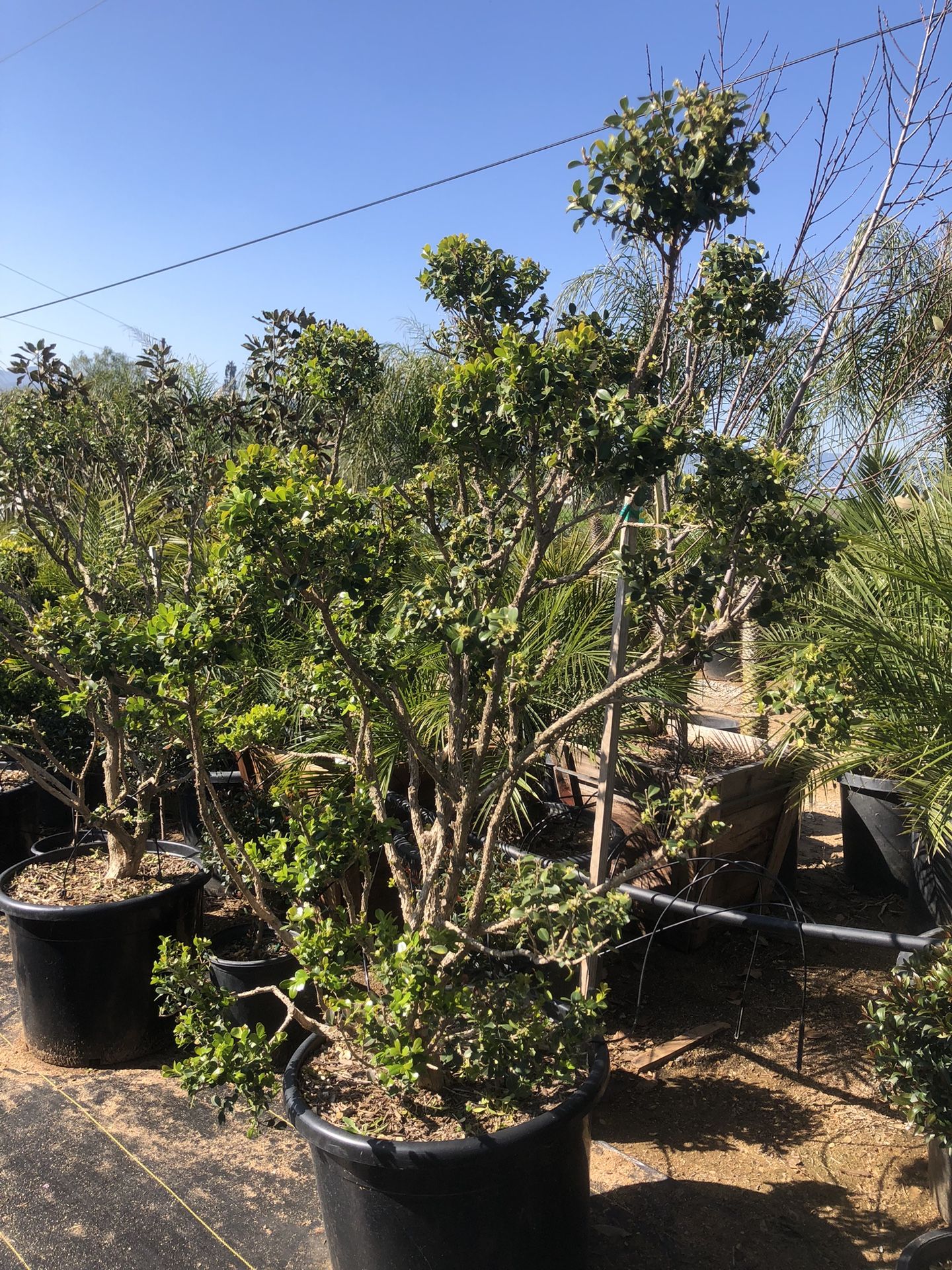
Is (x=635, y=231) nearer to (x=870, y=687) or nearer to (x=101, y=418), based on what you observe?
(x=870, y=687)

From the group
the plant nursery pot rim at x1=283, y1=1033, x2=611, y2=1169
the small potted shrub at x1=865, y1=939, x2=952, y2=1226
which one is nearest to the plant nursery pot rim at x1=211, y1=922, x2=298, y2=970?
the plant nursery pot rim at x1=283, y1=1033, x2=611, y2=1169

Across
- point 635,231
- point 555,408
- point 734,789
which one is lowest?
point 734,789

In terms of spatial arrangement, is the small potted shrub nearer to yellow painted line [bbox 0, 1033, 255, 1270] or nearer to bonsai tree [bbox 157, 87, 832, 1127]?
bonsai tree [bbox 157, 87, 832, 1127]

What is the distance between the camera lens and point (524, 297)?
2377mm

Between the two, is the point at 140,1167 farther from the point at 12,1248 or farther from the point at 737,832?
the point at 737,832

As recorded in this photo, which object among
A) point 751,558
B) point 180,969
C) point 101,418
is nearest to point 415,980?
point 180,969

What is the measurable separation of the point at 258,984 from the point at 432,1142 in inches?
54.3

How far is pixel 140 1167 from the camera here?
2.48 m

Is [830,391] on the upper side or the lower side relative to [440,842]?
upper

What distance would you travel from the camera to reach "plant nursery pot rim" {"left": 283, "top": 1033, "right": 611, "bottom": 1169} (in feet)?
5.49

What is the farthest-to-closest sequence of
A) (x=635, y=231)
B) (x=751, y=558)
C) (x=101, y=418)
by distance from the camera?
1. (x=101, y=418)
2. (x=635, y=231)
3. (x=751, y=558)

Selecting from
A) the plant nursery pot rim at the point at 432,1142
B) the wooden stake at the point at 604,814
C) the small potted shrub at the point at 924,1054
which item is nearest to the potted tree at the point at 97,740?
the plant nursery pot rim at the point at 432,1142

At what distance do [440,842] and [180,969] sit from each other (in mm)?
641

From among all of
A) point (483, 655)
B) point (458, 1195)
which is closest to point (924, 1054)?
point (458, 1195)
